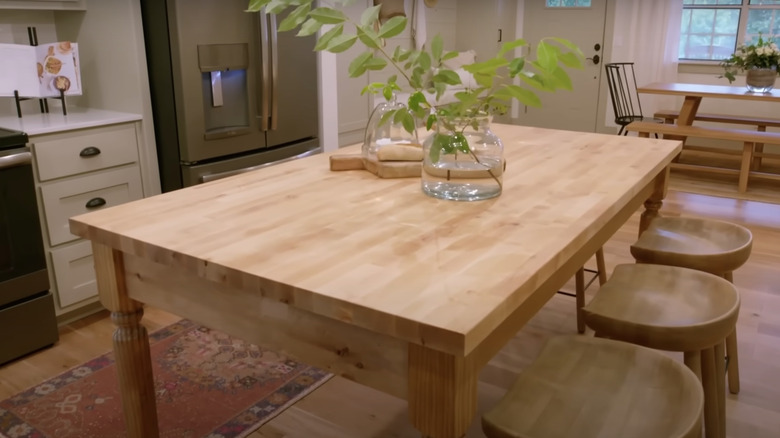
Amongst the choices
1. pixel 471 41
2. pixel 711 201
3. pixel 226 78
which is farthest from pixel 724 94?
pixel 226 78

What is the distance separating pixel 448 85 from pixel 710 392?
108 centimetres

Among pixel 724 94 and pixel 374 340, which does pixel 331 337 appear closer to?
pixel 374 340

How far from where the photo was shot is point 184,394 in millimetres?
2363

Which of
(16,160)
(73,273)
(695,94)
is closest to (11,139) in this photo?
(16,160)

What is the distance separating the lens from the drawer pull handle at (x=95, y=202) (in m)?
2.91

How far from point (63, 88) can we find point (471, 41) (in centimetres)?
526

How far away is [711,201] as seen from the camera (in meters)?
4.87

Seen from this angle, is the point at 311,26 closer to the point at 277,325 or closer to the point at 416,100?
the point at 416,100

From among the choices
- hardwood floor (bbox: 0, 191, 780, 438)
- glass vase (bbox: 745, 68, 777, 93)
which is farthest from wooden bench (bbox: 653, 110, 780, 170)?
hardwood floor (bbox: 0, 191, 780, 438)

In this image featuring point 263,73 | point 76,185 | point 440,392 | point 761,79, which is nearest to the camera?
point 440,392

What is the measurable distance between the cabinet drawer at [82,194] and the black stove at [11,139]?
26cm

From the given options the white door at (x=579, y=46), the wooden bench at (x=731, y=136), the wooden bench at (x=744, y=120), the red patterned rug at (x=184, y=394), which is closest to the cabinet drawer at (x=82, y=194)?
the red patterned rug at (x=184, y=394)

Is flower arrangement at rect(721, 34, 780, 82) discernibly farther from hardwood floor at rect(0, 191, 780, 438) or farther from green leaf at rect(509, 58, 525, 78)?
green leaf at rect(509, 58, 525, 78)

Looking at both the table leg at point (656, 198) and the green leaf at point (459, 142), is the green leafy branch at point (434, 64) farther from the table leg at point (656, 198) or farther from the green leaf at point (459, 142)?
the table leg at point (656, 198)
